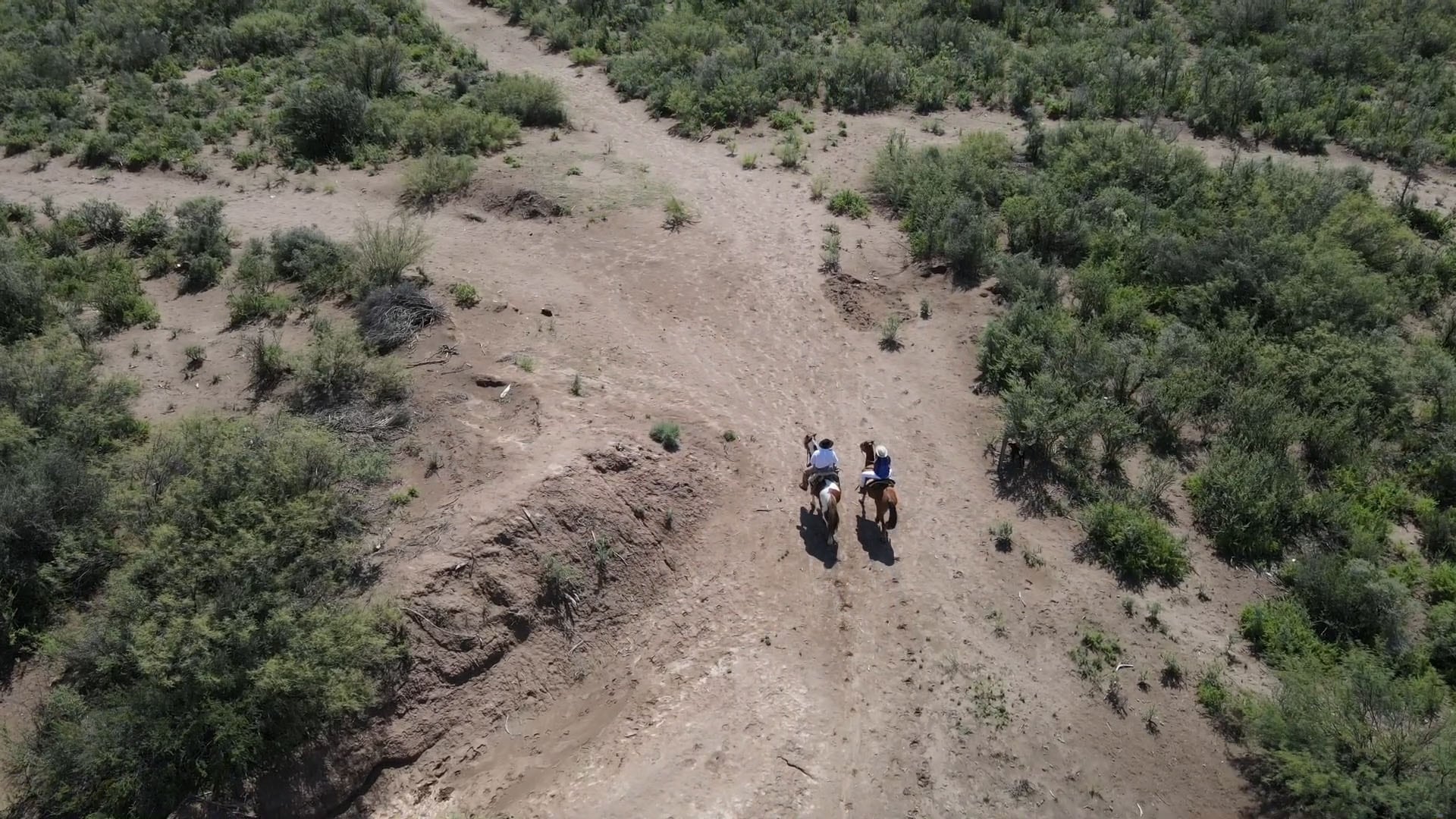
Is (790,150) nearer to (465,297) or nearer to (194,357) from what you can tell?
(465,297)

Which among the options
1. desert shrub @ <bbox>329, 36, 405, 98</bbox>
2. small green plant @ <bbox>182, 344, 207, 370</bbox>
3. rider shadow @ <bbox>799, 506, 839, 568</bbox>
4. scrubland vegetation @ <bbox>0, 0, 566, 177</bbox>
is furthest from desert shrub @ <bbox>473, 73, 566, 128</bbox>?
rider shadow @ <bbox>799, 506, 839, 568</bbox>

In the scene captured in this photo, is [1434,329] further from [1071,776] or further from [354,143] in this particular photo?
[354,143]

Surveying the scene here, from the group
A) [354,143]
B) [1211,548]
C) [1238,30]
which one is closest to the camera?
[1211,548]

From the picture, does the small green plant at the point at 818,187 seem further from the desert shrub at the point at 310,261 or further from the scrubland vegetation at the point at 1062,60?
the desert shrub at the point at 310,261

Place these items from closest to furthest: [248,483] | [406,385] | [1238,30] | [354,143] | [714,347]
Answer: [248,483] → [406,385] → [714,347] → [354,143] → [1238,30]

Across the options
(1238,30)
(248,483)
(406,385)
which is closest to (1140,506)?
(406,385)
